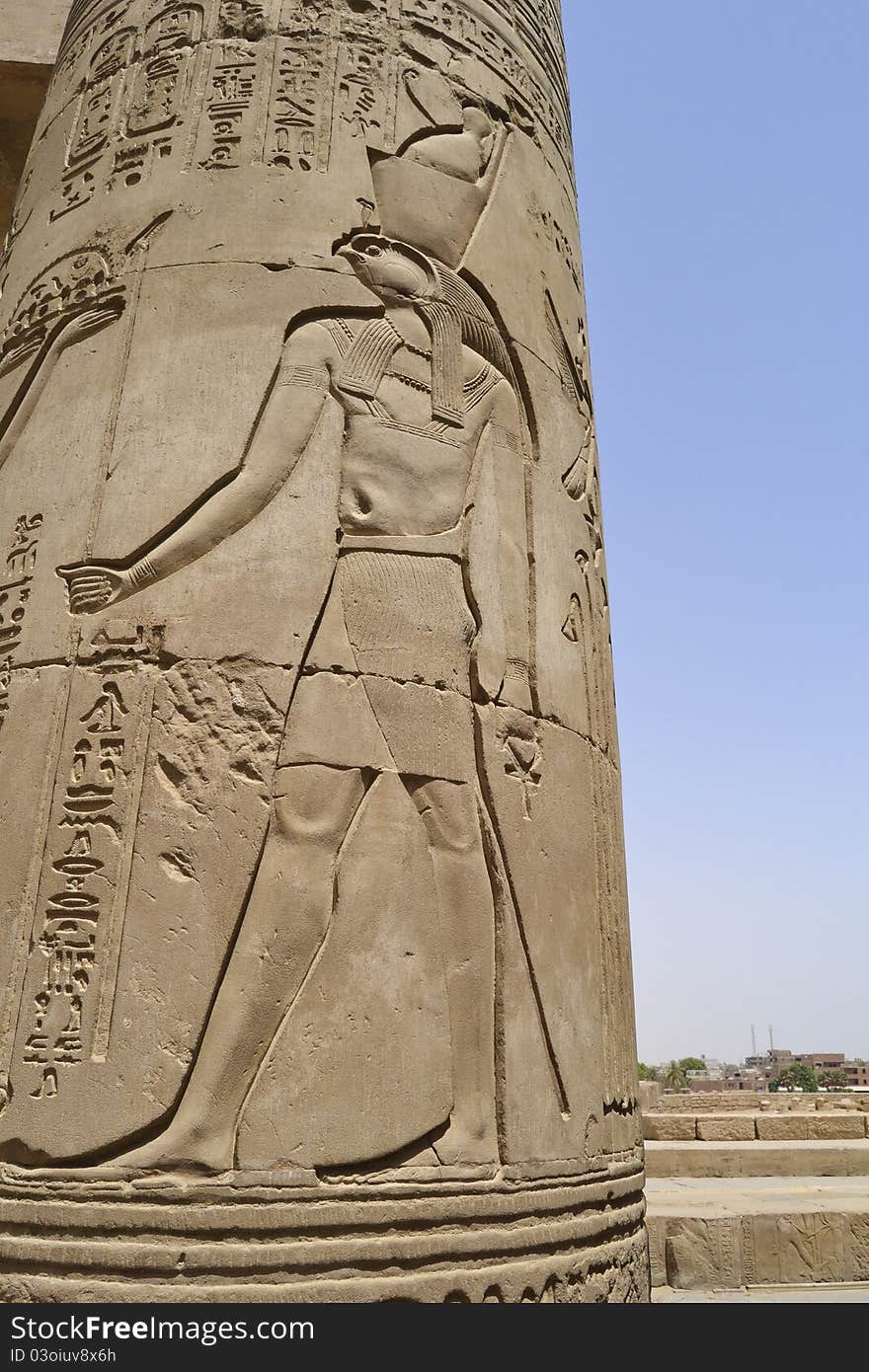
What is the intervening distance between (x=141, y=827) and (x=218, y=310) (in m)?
1.61

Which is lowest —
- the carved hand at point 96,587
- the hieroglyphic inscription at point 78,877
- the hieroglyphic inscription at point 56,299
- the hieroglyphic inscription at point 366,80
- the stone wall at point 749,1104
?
the stone wall at point 749,1104

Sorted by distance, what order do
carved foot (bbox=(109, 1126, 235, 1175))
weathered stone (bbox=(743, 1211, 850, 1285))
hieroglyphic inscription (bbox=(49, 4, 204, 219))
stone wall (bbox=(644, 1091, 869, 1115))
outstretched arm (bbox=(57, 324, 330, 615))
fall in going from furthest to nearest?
stone wall (bbox=(644, 1091, 869, 1115)) → weathered stone (bbox=(743, 1211, 850, 1285)) → hieroglyphic inscription (bbox=(49, 4, 204, 219)) → outstretched arm (bbox=(57, 324, 330, 615)) → carved foot (bbox=(109, 1126, 235, 1175))

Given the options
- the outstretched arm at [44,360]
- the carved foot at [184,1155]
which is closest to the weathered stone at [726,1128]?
the carved foot at [184,1155]

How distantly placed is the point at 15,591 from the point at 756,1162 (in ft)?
28.0

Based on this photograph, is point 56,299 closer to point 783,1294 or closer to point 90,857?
point 90,857

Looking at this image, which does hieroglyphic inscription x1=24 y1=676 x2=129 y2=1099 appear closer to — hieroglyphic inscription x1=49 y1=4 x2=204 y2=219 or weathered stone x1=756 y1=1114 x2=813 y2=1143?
hieroglyphic inscription x1=49 y1=4 x2=204 y2=219

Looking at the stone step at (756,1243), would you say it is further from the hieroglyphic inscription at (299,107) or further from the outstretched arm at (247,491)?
the hieroglyphic inscription at (299,107)

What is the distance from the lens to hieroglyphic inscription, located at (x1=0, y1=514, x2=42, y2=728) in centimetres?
337

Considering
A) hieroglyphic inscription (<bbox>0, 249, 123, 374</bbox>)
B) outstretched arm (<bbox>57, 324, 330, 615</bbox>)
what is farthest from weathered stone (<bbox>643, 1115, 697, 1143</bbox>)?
hieroglyphic inscription (<bbox>0, 249, 123, 374</bbox>)

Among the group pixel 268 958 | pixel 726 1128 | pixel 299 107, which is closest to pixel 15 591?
pixel 268 958

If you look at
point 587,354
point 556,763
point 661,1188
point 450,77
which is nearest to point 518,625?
point 556,763

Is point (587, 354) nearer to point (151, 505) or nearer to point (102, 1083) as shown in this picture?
point (151, 505)

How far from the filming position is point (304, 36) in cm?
396

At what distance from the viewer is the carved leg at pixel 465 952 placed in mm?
3041
